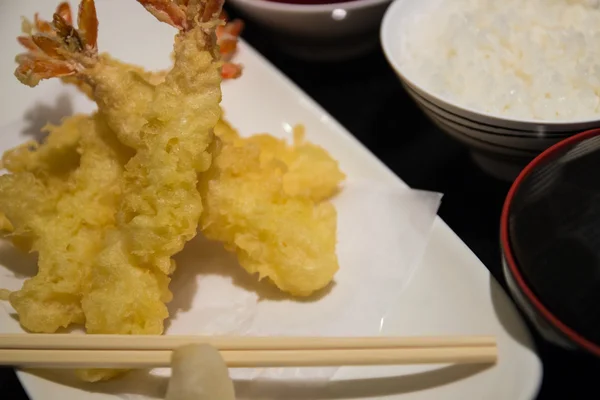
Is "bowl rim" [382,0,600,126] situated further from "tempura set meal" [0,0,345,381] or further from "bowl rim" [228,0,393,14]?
"tempura set meal" [0,0,345,381]

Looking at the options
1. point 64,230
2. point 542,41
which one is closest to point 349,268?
point 64,230

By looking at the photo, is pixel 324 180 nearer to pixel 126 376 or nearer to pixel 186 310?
pixel 186 310

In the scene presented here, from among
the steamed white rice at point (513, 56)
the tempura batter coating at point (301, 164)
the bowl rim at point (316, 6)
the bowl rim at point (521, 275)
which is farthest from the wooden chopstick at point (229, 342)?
the bowl rim at point (316, 6)

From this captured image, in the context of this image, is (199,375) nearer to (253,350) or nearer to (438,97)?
(253,350)

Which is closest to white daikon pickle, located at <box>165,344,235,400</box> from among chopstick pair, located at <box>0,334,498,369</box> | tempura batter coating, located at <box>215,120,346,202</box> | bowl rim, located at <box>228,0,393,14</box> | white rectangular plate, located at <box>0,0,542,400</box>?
chopstick pair, located at <box>0,334,498,369</box>

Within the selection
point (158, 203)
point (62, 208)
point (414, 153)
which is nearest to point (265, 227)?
point (158, 203)

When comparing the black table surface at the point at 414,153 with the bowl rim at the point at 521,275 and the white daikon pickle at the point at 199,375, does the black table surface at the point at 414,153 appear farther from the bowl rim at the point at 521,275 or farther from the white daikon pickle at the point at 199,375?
the white daikon pickle at the point at 199,375

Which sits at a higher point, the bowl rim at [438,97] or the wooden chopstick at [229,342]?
the bowl rim at [438,97]
